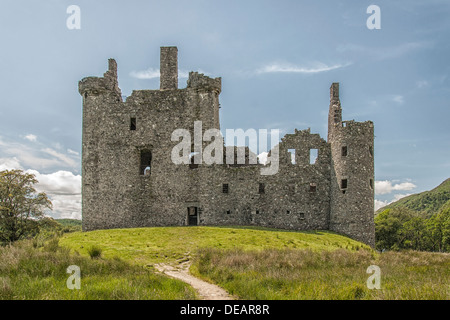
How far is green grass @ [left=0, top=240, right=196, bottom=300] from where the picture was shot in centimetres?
838

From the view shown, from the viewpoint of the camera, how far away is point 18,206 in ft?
96.6

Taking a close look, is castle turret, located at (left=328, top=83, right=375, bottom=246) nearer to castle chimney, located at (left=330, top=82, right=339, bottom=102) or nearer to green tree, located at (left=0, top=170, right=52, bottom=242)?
castle chimney, located at (left=330, top=82, right=339, bottom=102)

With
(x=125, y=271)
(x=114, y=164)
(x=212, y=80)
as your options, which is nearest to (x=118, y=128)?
(x=114, y=164)

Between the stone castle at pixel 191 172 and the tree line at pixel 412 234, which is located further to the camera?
the tree line at pixel 412 234

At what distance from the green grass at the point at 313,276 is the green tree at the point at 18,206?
69.4ft

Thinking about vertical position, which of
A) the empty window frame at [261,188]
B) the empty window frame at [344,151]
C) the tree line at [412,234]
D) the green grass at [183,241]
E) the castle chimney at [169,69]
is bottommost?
the tree line at [412,234]

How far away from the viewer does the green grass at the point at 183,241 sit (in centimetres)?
1692

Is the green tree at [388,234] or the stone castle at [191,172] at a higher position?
the stone castle at [191,172]

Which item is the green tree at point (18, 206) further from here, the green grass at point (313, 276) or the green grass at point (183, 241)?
the green grass at point (313, 276)

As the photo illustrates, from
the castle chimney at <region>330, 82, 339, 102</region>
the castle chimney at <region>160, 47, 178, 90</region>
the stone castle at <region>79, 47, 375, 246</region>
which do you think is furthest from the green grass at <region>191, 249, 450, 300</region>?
the castle chimney at <region>160, 47, 178, 90</region>

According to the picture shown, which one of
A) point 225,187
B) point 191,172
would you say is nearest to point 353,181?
point 225,187

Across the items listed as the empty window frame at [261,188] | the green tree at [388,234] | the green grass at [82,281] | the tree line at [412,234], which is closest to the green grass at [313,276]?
the green grass at [82,281]

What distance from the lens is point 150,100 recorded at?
2822cm
